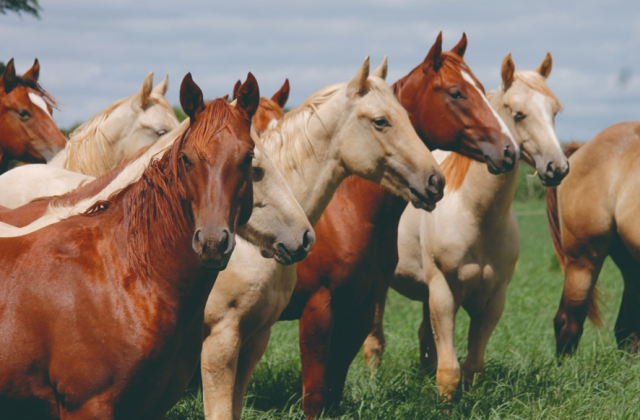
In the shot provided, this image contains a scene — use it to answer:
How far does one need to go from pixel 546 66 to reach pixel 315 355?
2966 millimetres

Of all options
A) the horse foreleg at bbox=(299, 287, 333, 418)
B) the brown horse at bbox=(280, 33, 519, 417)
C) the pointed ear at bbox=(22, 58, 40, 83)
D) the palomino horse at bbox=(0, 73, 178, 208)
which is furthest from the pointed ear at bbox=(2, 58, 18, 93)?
the horse foreleg at bbox=(299, 287, 333, 418)

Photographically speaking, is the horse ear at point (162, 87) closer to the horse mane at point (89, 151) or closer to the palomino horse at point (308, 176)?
the horse mane at point (89, 151)

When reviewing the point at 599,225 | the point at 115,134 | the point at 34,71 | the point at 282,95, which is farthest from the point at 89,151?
the point at 599,225

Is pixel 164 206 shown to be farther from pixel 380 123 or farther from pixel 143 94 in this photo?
pixel 143 94

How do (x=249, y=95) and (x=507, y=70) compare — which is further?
(x=507, y=70)

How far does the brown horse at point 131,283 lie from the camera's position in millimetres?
2436

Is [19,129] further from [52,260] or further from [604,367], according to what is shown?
[604,367]

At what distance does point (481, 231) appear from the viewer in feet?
16.3

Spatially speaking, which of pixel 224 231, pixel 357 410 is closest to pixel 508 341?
pixel 357 410

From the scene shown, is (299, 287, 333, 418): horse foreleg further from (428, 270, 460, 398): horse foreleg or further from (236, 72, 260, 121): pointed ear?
(236, 72, 260, 121): pointed ear

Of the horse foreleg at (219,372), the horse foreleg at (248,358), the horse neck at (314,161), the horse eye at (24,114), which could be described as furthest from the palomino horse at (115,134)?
the horse foreleg at (219,372)

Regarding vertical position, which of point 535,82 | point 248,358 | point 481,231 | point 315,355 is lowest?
point 315,355

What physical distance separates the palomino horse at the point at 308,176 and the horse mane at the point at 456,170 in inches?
51.3

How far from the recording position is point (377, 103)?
13.0 feet
